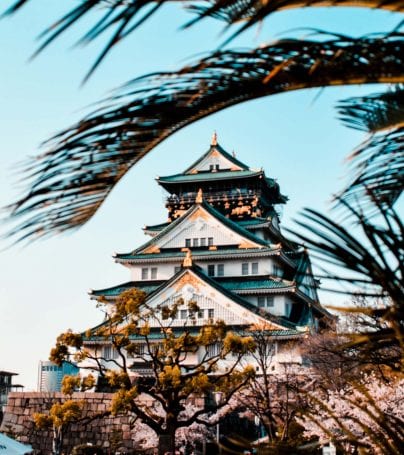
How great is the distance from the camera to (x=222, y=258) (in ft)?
140

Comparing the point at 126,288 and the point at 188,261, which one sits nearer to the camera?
the point at 188,261

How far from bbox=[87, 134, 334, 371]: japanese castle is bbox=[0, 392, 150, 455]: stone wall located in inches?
241

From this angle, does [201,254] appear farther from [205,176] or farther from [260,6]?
[260,6]

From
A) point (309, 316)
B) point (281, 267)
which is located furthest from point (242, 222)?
point (309, 316)

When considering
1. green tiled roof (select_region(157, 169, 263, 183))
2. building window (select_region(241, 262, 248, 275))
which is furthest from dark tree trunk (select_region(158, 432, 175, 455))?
green tiled roof (select_region(157, 169, 263, 183))

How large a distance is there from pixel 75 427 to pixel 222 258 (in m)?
14.2

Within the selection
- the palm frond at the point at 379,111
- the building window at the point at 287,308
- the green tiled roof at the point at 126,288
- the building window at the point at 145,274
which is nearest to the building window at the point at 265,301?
the building window at the point at 287,308

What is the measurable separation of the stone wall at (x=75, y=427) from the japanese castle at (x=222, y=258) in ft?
20.1

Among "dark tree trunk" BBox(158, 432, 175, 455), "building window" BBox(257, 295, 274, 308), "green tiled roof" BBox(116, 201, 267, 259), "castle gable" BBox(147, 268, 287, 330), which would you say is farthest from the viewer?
"green tiled roof" BBox(116, 201, 267, 259)

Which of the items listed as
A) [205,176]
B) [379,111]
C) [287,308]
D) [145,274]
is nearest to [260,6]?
[379,111]

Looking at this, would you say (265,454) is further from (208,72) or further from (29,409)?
(29,409)

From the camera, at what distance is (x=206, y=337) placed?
22703 mm

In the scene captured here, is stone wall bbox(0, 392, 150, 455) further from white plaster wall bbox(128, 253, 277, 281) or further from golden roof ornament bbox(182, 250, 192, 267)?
white plaster wall bbox(128, 253, 277, 281)

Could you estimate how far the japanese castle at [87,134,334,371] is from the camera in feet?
126
